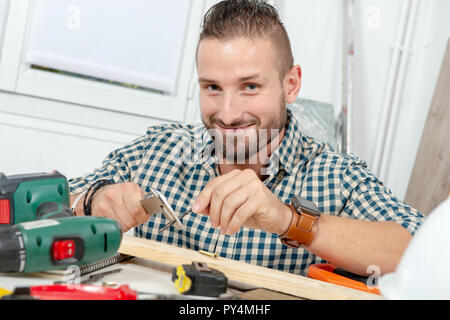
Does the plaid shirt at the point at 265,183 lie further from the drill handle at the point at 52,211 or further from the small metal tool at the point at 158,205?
the drill handle at the point at 52,211

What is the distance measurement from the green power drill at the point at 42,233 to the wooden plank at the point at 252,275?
10 cm

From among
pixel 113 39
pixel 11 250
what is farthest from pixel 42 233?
pixel 113 39

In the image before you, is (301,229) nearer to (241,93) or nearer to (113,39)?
(241,93)

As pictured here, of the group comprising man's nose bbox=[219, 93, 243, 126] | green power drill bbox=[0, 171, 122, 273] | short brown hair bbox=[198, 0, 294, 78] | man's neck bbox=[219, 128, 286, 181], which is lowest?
green power drill bbox=[0, 171, 122, 273]

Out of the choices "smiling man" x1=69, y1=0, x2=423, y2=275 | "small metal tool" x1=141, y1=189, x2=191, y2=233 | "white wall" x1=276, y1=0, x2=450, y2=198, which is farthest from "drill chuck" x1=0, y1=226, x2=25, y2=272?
"white wall" x1=276, y1=0, x2=450, y2=198

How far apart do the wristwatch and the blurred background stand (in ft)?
3.85

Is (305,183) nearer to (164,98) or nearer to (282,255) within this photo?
(282,255)

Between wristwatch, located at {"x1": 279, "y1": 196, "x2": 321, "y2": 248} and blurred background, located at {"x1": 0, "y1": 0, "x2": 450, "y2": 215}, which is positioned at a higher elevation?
blurred background, located at {"x1": 0, "y1": 0, "x2": 450, "y2": 215}

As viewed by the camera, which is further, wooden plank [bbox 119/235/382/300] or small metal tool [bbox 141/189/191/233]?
small metal tool [bbox 141/189/191/233]

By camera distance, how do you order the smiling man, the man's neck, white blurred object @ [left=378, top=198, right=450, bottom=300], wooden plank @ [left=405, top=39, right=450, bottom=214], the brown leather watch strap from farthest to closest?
wooden plank @ [left=405, top=39, right=450, bottom=214], the man's neck, the smiling man, the brown leather watch strap, white blurred object @ [left=378, top=198, right=450, bottom=300]

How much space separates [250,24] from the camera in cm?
122

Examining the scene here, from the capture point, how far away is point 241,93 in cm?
123

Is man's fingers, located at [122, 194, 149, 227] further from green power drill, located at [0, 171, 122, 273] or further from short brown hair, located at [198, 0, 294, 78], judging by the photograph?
short brown hair, located at [198, 0, 294, 78]

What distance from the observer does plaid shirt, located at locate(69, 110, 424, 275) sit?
1.16 meters
